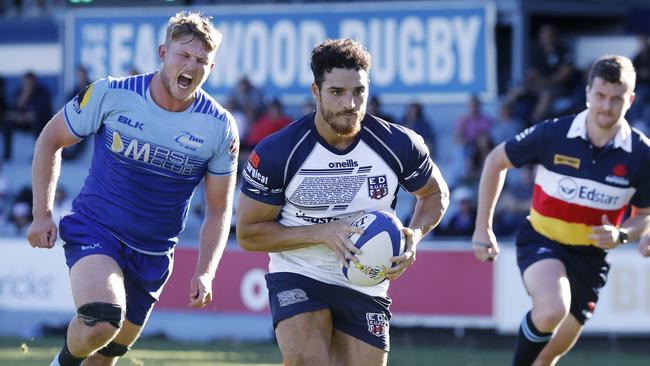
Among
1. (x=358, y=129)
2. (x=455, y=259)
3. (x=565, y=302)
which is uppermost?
(x=358, y=129)

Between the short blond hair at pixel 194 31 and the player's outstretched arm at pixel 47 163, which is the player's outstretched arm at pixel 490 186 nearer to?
the short blond hair at pixel 194 31

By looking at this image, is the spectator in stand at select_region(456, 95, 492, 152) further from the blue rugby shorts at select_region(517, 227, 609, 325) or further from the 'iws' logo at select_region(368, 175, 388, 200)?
the 'iws' logo at select_region(368, 175, 388, 200)

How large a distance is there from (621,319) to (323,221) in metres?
7.78

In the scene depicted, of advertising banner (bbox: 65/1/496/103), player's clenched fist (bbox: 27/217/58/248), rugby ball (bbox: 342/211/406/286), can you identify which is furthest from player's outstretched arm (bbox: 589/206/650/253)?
advertising banner (bbox: 65/1/496/103)

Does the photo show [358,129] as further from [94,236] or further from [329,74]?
[94,236]

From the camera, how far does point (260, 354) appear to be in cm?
1359

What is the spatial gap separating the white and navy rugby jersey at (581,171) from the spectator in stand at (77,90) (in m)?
Answer: 11.5

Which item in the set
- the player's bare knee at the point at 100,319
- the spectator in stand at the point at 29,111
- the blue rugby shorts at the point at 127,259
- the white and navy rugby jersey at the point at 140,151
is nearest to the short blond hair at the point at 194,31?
the white and navy rugby jersey at the point at 140,151

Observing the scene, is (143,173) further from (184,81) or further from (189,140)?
(184,81)

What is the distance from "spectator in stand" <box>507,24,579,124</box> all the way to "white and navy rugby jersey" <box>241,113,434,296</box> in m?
10.8

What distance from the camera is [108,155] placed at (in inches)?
306

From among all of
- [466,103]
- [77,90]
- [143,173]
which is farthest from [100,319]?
[77,90]

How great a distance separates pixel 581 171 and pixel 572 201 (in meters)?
0.22

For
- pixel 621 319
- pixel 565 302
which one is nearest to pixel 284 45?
pixel 621 319
